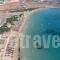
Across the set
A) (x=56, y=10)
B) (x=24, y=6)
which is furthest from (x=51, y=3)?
(x=24, y=6)

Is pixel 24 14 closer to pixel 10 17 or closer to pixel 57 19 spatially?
pixel 10 17

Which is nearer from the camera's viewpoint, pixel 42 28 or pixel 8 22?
pixel 8 22

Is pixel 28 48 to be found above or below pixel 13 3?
below

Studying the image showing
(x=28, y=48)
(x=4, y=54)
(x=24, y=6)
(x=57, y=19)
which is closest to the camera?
(x=4, y=54)

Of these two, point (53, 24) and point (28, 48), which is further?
point (53, 24)

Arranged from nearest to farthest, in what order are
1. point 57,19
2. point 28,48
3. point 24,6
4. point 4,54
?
point 4,54 < point 28,48 < point 24,6 < point 57,19

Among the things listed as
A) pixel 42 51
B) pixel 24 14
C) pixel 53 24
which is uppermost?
pixel 24 14
